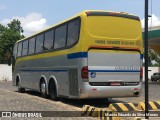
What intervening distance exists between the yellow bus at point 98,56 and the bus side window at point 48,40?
2.16 feet

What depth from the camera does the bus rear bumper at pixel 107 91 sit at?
12.5 meters

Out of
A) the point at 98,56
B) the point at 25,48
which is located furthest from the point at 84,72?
the point at 25,48

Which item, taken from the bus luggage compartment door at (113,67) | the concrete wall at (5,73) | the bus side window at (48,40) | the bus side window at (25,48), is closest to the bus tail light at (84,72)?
the bus luggage compartment door at (113,67)

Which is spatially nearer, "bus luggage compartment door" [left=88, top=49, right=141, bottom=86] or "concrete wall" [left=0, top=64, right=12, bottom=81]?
"bus luggage compartment door" [left=88, top=49, right=141, bottom=86]

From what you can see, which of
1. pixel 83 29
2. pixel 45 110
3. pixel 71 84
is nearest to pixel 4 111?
pixel 45 110

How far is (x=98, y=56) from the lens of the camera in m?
12.7

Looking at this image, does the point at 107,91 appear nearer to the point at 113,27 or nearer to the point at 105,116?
the point at 113,27

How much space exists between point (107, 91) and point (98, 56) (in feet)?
4.38

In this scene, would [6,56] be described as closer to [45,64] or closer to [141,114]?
[45,64]

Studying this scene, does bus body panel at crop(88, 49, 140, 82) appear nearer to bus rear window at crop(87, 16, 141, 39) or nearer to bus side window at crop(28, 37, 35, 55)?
bus rear window at crop(87, 16, 141, 39)

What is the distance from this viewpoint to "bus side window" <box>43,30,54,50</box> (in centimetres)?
1572

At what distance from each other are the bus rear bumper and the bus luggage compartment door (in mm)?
148

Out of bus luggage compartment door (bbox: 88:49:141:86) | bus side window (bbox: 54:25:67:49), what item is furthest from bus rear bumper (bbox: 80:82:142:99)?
bus side window (bbox: 54:25:67:49)

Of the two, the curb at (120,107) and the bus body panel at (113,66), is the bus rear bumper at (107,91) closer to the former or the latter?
the bus body panel at (113,66)
